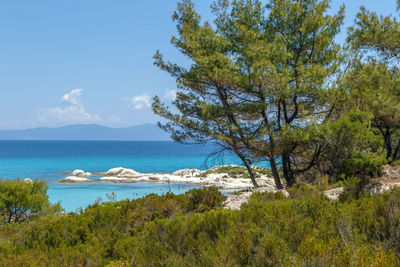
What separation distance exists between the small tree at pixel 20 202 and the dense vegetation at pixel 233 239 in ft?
8.74

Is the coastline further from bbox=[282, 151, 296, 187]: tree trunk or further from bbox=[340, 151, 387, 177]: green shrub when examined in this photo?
bbox=[340, 151, 387, 177]: green shrub

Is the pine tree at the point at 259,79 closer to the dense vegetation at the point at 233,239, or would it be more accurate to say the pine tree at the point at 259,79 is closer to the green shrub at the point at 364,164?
the green shrub at the point at 364,164

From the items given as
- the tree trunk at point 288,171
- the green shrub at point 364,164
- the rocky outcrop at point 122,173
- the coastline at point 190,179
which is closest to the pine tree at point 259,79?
the tree trunk at point 288,171

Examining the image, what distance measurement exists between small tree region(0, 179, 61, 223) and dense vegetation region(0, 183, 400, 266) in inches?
105

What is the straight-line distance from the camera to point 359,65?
45.5 ft

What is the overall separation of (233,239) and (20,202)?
22.4 feet

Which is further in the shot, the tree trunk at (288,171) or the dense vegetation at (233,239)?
the tree trunk at (288,171)

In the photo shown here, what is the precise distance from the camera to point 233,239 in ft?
10.5

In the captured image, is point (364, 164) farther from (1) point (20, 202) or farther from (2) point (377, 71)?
(1) point (20, 202)

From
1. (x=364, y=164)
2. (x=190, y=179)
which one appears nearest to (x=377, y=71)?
(x=364, y=164)

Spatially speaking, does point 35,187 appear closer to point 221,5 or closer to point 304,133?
point 304,133

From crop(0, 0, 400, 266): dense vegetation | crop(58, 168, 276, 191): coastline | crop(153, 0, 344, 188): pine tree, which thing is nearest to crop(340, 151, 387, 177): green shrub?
Answer: crop(0, 0, 400, 266): dense vegetation

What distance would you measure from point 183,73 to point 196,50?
148cm

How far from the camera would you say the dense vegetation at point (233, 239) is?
2.82 meters
